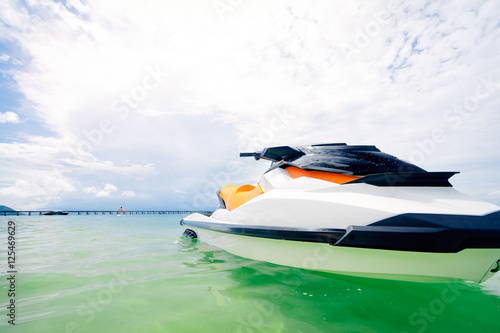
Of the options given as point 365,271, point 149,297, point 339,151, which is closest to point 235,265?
point 149,297

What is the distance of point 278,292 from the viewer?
1.67m

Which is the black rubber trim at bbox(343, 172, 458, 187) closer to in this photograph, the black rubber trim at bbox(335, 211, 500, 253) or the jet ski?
the jet ski

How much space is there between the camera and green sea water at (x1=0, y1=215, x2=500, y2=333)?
123cm

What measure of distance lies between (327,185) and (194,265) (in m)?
1.69

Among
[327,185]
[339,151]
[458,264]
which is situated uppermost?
[339,151]

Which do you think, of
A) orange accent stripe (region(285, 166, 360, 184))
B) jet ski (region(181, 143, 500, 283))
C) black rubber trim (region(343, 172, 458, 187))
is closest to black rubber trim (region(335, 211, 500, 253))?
jet ski (region(181, 143, 500, 283))

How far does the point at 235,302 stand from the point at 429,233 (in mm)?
1306

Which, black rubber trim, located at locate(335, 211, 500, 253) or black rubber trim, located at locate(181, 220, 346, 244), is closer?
black rubber trim, located at locate(335, 211, 500, 253)

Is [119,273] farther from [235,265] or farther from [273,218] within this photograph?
[273,218]

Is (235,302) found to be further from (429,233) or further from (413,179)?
(413,179)

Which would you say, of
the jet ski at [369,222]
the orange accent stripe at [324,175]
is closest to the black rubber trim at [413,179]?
the jet ski at [369,222]

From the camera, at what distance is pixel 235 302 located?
1519 mm

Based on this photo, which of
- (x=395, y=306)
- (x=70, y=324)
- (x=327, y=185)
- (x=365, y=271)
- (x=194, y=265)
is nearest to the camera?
(x=70, y=324)

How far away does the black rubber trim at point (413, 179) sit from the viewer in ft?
5.77
